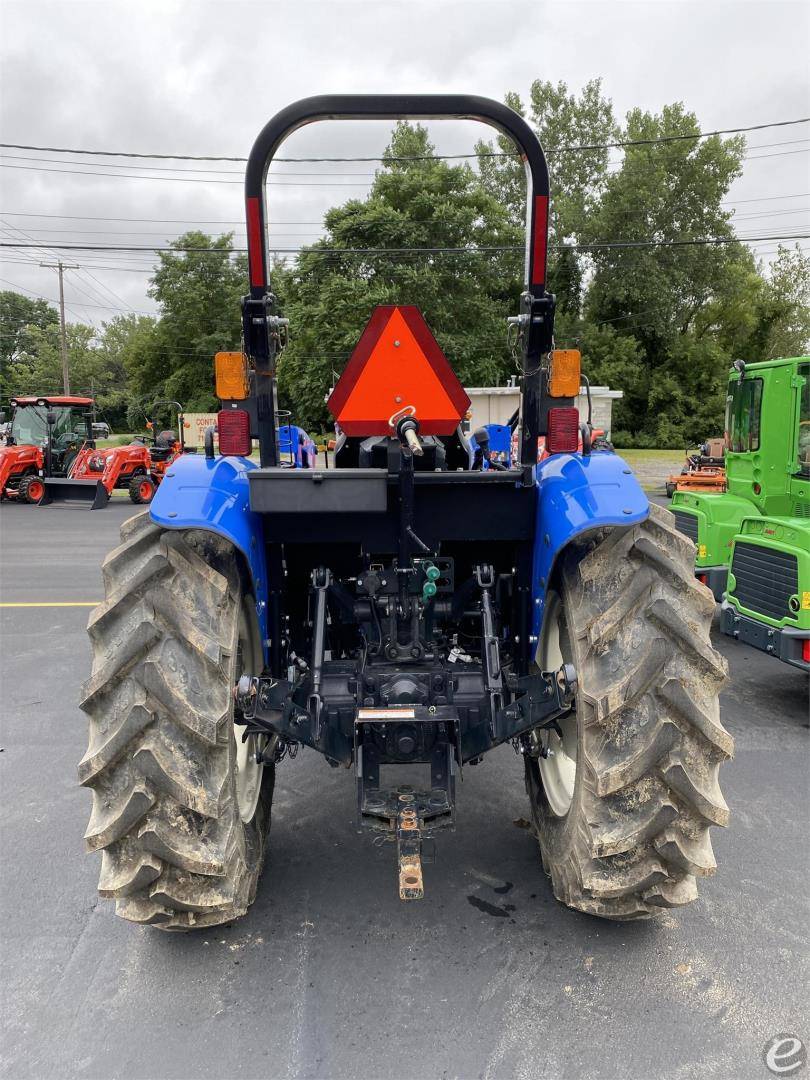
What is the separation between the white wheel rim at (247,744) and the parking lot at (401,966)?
1.42ft

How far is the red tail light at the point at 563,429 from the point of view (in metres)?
2.83

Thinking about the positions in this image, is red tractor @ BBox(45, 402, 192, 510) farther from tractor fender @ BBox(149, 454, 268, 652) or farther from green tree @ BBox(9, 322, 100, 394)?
green tree @ BBox(9, 322, 100, 394)

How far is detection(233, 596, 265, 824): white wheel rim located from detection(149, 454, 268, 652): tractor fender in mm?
51

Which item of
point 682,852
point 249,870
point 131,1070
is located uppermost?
point 682,852

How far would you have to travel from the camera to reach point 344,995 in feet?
8.57

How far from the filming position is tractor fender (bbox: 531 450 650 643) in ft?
8.29

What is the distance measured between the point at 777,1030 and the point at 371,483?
2203mm

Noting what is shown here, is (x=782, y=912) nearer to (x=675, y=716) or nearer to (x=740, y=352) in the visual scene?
(x=675, y=716)

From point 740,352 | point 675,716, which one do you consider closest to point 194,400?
point 740,352

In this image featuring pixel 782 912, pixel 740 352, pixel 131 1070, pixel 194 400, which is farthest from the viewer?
pixel 194 400

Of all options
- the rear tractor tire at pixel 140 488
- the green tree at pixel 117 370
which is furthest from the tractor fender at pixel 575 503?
the green tree at pixel 117 370

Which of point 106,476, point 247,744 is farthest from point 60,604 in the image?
point 106,476

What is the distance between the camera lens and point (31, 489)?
19.1m

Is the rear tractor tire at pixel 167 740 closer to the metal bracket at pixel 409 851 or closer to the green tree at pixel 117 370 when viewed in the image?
the metal bracket at pixel 409 851
